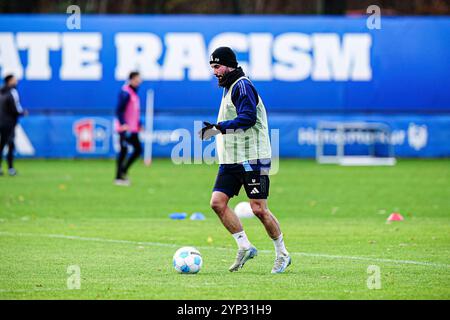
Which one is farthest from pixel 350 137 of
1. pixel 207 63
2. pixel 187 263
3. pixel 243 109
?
pixel 187 263

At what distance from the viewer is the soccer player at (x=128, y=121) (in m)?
23.5

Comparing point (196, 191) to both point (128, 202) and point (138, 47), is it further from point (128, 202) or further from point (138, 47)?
point (138, 47)

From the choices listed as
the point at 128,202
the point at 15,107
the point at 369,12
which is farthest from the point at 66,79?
the point at 128,202

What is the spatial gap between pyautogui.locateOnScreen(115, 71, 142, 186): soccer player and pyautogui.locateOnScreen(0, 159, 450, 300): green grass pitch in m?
0.62

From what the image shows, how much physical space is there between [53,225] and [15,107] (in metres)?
11.0

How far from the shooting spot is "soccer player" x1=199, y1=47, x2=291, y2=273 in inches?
435

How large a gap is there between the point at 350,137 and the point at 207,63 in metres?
5.16

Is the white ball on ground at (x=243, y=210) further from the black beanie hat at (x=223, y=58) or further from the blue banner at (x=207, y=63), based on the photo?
the blue banner at (x=207, y=63)

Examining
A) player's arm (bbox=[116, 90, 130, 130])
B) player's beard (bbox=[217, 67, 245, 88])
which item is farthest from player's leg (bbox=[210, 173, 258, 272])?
player's arm (bbox=[116, 90, 130, 130])

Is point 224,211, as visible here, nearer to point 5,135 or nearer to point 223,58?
point 223,58

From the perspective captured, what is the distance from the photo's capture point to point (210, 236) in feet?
49.4

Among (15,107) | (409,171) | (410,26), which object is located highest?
(410,26)

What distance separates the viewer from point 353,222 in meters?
17.0

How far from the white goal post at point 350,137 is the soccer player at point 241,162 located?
2192cm
